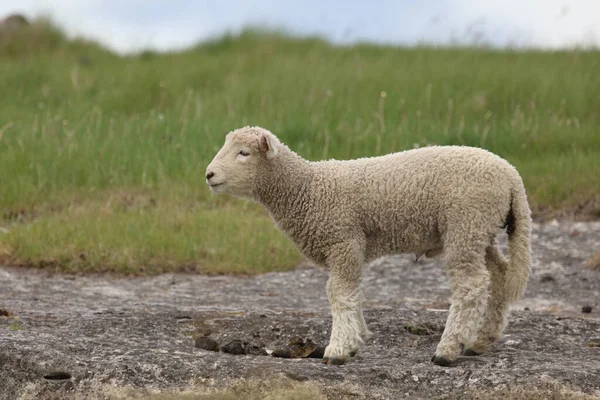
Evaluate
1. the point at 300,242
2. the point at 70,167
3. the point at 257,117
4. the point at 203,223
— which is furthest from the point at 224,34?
the point at 300,242

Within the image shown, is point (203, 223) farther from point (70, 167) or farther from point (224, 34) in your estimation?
point (224, 34)

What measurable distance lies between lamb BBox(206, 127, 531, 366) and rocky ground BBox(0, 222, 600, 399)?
0.27m

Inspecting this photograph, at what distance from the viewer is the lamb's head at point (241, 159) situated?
19.2 feet

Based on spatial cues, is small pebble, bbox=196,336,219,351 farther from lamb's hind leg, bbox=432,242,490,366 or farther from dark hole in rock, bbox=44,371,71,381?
lamb's hind leg, bbox=432,242,490,366

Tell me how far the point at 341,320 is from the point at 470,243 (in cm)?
86

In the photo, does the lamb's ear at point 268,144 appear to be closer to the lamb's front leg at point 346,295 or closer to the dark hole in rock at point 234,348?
the lamb's front leg at point 346,295

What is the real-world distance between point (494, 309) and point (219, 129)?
706 cm

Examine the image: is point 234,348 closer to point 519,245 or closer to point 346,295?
point 346,295

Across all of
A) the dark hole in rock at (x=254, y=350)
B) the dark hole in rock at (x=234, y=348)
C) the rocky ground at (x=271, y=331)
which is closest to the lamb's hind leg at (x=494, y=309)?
the rocky ground at (x=271, y=331)

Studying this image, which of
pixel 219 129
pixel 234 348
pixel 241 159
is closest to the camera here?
pixel 241 159

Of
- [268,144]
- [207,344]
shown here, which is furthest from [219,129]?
[268,144]

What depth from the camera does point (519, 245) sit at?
230 inches

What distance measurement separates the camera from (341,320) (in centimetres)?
578

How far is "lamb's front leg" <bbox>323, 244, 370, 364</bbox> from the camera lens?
575 cm
